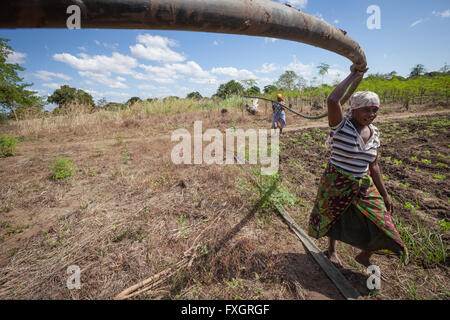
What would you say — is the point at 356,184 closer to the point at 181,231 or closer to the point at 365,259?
the point at 365,259

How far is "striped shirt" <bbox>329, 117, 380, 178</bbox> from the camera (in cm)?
170

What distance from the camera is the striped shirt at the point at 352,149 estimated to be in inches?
66.9

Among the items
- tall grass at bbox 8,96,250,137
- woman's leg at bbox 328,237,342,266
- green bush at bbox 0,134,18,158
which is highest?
tall grass at bbox 8,96,250,137

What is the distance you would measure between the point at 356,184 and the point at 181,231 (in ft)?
6.74

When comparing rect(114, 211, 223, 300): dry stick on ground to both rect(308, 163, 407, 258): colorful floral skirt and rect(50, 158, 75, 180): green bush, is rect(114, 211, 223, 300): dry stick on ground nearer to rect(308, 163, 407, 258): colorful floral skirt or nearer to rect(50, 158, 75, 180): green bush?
rect(308, 163, 407, 258): colorful floral skirt

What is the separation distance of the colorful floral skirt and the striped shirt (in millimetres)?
75

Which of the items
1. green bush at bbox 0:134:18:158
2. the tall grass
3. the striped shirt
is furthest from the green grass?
the tall grass

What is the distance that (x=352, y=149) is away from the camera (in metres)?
1.71

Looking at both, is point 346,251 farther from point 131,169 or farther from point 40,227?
point 131,169

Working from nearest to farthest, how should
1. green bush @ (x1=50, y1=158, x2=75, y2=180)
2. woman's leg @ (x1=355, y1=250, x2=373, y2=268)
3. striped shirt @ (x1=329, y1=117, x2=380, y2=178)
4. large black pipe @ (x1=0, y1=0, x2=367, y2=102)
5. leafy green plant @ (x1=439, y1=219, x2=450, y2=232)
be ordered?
large black pipe @ (x1=0, y1=0, x2=367, y2=102), striped shirt @ (x1=329, y1=117, x2=380, y2=178), woman's leg @ (x1=355, y1=250, x2=373, y2=268), leafy green plant @ (x1=439, y1=219, x2=450, y2=232), green bush @ (x1=50, y1=158, x2=75, y2=180)

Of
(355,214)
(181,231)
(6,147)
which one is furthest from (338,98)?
(6,147)

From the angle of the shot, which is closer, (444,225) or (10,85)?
(444,225)
